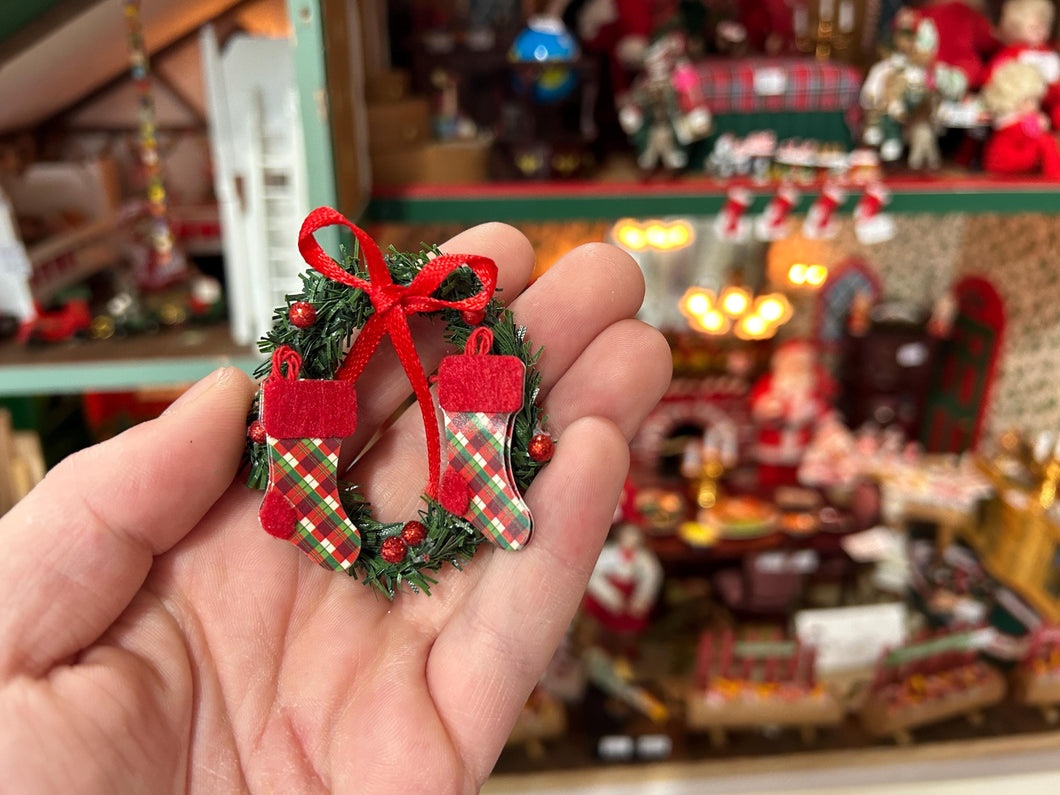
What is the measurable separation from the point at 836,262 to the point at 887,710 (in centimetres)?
133

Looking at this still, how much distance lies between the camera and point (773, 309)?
2.19 meters

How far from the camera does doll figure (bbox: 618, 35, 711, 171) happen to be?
4.85 ft

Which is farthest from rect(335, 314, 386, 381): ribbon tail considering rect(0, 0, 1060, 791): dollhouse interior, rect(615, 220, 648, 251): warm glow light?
rect(615, 220, 648, 251): warm glow light

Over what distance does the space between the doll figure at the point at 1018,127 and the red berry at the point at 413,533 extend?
4.63 feet

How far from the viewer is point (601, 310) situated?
2.54 ft

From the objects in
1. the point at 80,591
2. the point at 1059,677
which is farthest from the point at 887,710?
the point at 80,591

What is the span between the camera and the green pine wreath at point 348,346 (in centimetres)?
72

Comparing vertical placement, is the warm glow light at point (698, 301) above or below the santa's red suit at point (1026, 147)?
below

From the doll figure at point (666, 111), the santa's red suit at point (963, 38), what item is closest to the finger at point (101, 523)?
the doll figure at point (666, 111)

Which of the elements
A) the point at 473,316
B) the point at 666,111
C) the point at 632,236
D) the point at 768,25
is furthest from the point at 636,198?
the point at 473,316

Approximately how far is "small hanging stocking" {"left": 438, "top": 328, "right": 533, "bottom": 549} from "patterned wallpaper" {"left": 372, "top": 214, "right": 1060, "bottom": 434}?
1.18 meters

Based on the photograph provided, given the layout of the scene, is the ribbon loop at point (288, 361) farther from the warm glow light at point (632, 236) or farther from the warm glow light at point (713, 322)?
the warm glow light at point (713, 322)

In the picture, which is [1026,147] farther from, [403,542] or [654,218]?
[403,542]

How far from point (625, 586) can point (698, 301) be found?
35.3 inches
